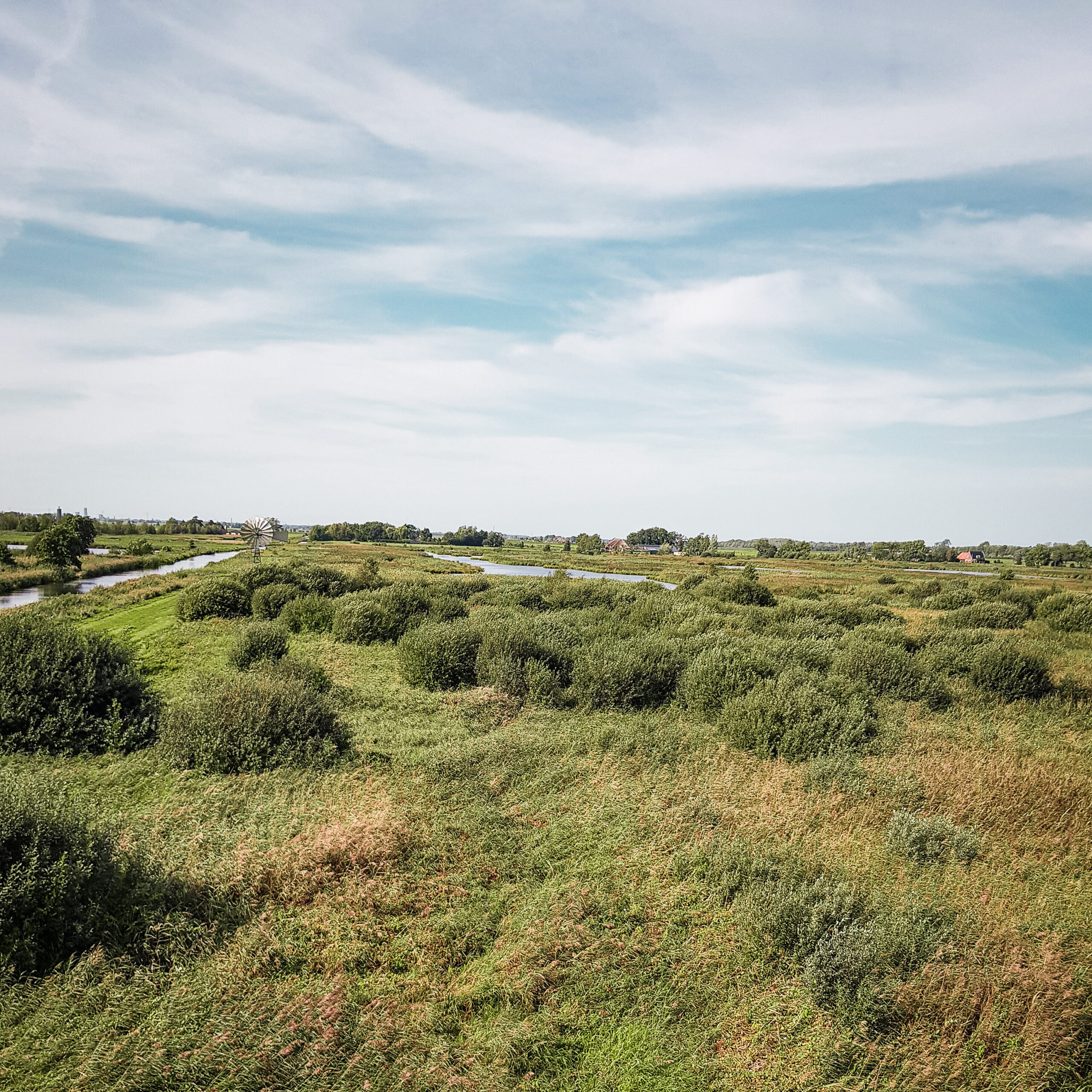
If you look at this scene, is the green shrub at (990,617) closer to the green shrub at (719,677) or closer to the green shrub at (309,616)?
the green shrub at (719,677)

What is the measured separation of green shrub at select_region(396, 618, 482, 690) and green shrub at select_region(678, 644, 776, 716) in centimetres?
479

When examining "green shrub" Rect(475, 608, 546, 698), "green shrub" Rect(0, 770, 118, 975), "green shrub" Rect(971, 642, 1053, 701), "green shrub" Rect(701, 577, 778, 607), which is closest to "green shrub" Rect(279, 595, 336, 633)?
"green shrub" Rect(475, 608, 546, 698)

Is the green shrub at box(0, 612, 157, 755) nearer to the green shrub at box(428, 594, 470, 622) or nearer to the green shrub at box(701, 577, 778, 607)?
the green shrub at box(428, 594, 470, 622)

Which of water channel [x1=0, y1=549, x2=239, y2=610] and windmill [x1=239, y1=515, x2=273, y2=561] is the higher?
windmill [x1=239, y1=515, x2=273, y2=561]

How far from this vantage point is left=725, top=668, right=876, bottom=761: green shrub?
10188mm

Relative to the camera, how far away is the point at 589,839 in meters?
6.92

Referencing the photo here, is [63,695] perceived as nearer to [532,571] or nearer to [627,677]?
[627,677]

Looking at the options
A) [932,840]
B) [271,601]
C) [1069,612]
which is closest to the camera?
[932,840]

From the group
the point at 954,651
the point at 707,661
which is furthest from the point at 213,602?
the point at 954,651

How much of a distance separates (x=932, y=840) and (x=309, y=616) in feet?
57.8

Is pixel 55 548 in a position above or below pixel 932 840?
above

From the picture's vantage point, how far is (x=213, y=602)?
2092 centimetres

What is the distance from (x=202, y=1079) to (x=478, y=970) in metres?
2.03

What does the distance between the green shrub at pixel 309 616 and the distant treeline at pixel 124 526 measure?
295ft
